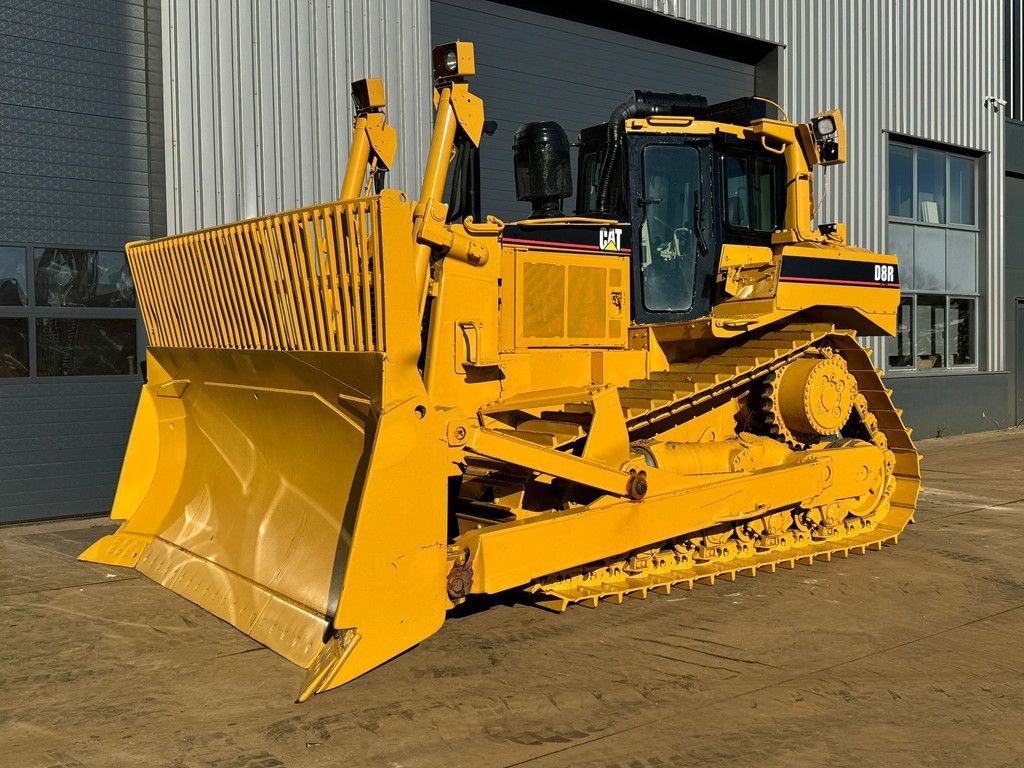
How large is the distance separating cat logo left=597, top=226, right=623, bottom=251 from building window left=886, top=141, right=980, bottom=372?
10.6 metres

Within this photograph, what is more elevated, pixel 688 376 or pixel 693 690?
pixel 688 376

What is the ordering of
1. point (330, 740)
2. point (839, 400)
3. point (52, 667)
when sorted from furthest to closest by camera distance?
point (839, 400) < point (52, 667) < point (330, 740)

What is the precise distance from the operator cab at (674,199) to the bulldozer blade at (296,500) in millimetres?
2598

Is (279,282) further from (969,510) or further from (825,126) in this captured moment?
(969,510)

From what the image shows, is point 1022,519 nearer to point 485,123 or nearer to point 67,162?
point 485,123

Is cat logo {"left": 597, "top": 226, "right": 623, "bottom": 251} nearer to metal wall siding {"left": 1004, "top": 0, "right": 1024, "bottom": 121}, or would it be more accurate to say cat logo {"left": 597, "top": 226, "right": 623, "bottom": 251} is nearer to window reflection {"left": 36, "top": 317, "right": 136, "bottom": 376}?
window reflection {"left": 36, "top": 317, "right": 136, "bottom": 376}

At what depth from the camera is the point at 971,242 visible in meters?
18.0

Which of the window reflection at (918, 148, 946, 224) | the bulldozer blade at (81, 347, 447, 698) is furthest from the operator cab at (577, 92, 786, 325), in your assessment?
the window reflection at (918, 148, 946, 224)

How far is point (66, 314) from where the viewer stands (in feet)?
30.6

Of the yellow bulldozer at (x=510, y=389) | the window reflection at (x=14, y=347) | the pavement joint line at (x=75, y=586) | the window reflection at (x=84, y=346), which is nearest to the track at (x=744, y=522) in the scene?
the yellow bulldozer at (x=510, y=389)

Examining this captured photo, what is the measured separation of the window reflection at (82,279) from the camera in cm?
921

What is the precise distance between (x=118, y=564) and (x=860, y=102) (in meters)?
13.1

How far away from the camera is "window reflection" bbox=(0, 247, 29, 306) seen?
29.6 feet

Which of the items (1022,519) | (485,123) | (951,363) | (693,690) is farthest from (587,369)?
(951,363)
